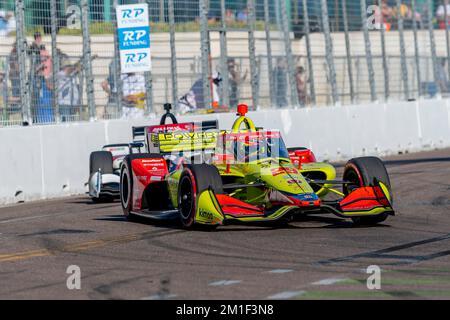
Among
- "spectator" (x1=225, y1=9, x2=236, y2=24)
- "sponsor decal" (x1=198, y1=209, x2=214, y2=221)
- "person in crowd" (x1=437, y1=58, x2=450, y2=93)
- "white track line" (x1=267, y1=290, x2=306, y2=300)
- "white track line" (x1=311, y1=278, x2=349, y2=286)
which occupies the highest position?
"spectator" (x1=225, y1=9, x2=236, y2=24)

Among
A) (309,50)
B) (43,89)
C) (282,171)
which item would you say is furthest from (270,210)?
(309,50)

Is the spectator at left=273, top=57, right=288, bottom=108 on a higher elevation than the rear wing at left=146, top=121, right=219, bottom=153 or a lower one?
higher

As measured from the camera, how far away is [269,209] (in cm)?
1193

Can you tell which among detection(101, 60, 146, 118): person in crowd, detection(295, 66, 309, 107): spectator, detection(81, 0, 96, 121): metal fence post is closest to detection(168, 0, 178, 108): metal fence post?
detection(101, 60, 146, 118): person in crowd

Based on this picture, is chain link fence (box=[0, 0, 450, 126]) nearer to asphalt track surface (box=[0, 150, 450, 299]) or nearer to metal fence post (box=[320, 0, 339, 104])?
metal fence post (box=[320, 0, 339, 104])

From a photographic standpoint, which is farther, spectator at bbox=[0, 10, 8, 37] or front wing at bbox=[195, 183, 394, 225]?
spectator at bbox=[0, 10, 8, 37]

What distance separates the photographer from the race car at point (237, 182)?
38.1 ft

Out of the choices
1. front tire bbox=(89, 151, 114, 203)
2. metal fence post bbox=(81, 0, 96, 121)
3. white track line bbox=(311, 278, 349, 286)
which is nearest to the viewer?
white track line bbox=(311, 278, 349, 286)

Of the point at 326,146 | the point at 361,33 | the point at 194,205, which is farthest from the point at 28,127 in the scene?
the point at 361,33

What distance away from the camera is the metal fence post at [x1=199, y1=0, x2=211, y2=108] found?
22141 mm

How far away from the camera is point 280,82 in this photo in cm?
2411

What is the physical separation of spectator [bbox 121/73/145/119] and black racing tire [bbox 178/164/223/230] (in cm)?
832

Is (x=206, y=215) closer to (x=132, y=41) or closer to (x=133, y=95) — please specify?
(x=132, y=41)

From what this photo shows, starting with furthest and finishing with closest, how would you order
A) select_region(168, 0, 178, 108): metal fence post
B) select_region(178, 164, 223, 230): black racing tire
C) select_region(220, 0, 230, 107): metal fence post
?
select_region(220, 0, 230, 107): metal fence post, select_region(168, 0, 178, 108): metal fence post, select_region(178, 164, 223, 230): black racing tire
